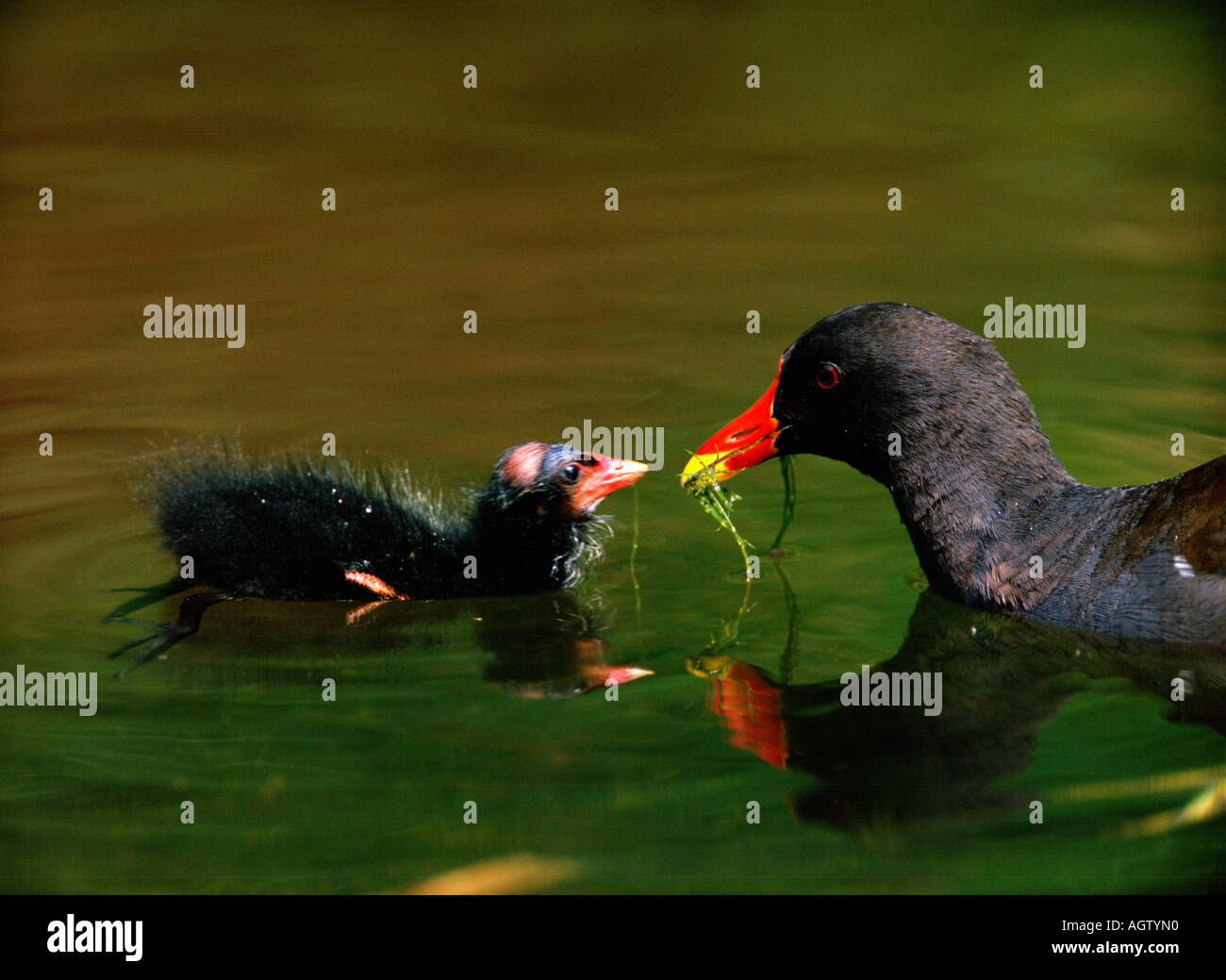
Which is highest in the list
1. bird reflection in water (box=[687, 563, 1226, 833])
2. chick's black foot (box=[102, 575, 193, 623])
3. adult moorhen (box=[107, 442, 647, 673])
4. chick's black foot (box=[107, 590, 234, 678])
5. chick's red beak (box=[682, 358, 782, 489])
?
chick's red beak (box=[682, 358, 782, 489])

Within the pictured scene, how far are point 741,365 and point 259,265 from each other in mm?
3029

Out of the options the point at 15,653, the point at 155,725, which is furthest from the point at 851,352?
the point at 15,653

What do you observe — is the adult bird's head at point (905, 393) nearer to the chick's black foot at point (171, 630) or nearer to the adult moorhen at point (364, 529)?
the adult moorhen at point (364, 529)

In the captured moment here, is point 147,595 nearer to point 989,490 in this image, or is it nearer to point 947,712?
point 947,712

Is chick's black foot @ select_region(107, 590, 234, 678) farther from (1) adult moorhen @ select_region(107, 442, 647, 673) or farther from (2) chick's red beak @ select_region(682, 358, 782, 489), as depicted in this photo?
(2) chick's red beak @ select_region(682, 358, 782, 489)

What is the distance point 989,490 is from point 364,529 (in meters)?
2.17

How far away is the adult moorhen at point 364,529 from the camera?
5.44 m

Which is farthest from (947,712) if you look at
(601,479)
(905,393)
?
(601,479)

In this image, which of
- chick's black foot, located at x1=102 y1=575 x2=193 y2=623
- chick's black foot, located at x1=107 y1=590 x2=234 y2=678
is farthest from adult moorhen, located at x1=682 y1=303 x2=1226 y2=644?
chick's black foot, located at x1=102 y1=575 x2=193 y2=623

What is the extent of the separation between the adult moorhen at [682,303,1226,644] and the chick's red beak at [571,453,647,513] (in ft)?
2.30

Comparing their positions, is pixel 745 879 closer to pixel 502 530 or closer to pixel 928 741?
pixel 928 741

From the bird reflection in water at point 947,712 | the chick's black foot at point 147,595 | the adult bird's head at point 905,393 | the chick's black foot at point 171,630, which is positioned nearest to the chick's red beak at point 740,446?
the adult bird's head at point 905,393

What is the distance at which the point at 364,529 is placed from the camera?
548 cm

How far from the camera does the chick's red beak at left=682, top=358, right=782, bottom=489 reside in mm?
5613
